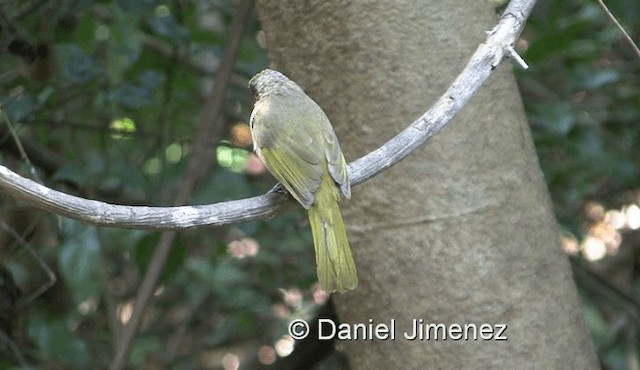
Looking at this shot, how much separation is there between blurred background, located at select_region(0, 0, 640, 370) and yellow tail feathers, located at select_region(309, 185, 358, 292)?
811 mm

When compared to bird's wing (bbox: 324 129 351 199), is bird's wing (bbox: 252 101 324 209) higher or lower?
lower

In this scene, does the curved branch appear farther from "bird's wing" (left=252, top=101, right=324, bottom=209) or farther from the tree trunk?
the tree trunk

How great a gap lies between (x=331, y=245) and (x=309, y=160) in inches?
10.1

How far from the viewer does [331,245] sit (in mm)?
2246

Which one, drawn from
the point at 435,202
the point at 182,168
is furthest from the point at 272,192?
the point at 182,168

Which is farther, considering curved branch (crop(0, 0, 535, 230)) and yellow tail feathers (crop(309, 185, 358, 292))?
yellow tail feathers (crop(309, 185, 358, 292))

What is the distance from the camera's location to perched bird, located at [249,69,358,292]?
7.32 feet

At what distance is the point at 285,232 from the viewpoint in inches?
150

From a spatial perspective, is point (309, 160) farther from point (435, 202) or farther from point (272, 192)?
point (435, 202)

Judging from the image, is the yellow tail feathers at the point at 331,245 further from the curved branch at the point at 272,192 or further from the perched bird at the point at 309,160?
the curved branch at the point at 272,192

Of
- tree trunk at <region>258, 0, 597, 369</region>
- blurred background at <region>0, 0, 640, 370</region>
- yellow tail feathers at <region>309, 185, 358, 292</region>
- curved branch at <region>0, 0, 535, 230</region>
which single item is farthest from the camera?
blurred background at <region>0, 0, 640, 370</region>

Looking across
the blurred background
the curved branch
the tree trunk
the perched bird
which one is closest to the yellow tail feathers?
the perched bird

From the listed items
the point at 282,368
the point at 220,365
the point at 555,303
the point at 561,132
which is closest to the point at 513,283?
the point at 555,303

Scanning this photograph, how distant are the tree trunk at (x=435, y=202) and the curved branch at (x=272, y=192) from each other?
300mm
